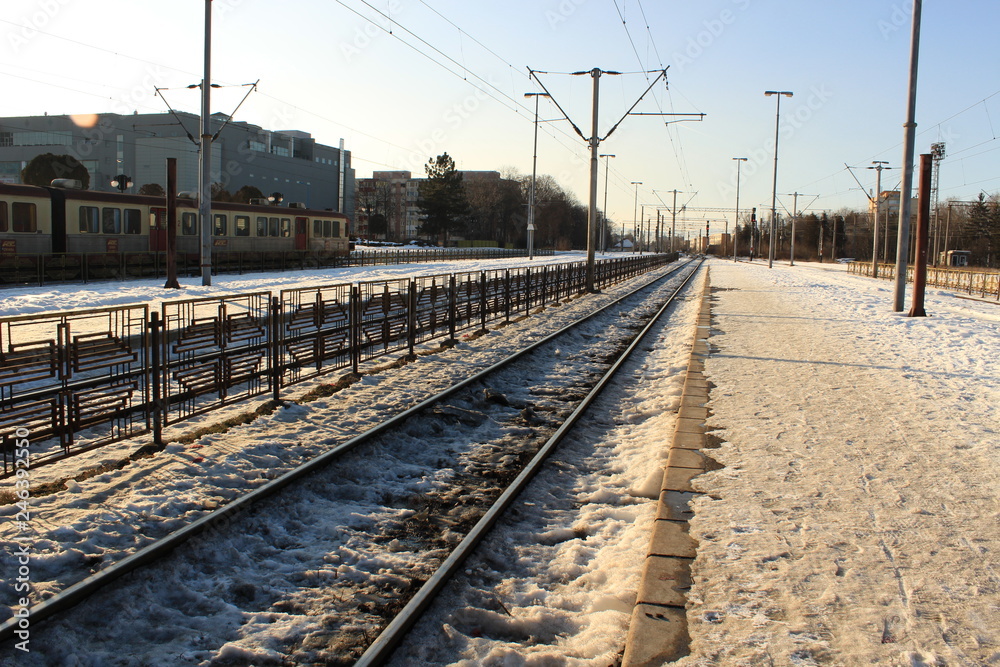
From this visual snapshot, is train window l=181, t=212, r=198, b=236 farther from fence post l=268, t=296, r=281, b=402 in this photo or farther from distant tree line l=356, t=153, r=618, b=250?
distant tree line l=356, t=153, r=618, b=250

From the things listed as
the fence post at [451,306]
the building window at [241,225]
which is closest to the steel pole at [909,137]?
the fence post at [451,306]

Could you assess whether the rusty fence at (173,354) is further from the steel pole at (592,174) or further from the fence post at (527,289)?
the steel pole at (592,174)

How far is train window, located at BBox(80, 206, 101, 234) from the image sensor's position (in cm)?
2730

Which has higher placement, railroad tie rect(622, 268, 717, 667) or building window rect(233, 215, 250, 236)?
building window rect(233, 215, 250, 236)

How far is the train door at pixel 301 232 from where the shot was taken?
131 feet

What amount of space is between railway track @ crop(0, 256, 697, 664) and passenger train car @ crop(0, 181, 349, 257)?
22.3 meters

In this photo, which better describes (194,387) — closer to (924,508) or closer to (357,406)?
(357,406)

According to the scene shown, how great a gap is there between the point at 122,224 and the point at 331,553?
28.1 meters

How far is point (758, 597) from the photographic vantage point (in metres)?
4.18

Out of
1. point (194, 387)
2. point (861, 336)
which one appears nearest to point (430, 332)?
point (194, 387)

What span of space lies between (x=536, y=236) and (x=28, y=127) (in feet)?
231

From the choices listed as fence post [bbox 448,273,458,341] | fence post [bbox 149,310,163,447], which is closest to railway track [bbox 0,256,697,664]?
fence post [bbox 149,310,163,447]

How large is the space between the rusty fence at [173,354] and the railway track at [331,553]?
198 cm

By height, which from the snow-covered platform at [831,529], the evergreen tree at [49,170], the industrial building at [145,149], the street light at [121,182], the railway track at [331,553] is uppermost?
the industrial building at [145,149]
